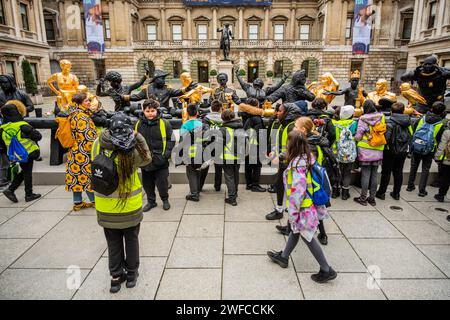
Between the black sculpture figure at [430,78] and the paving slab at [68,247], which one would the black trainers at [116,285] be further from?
the black sculpture figure at [430,78]

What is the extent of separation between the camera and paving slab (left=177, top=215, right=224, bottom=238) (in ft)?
14.5

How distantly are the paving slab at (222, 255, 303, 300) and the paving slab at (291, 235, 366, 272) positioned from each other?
0.21m

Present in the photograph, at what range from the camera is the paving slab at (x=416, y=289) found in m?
3.12

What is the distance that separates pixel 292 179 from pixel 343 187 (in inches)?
114

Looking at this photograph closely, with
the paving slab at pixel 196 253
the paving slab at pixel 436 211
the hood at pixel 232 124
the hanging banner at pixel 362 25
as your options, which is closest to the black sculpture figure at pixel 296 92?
the hood at pixel 232 124

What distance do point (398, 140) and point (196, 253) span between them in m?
4.04

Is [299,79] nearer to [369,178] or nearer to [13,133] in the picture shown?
[369,178]

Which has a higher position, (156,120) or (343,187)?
(156,120)

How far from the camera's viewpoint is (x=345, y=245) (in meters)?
4.12

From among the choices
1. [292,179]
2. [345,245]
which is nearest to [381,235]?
[345,245]

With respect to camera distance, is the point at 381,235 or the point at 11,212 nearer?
the point at 381,235

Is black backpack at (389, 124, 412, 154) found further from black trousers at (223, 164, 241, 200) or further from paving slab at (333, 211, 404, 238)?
black trousers at (223, 164, 241, 200)

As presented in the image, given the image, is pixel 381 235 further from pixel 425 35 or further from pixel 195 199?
pixel 425 35

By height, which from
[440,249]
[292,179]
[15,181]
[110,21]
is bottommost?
[440,249]
